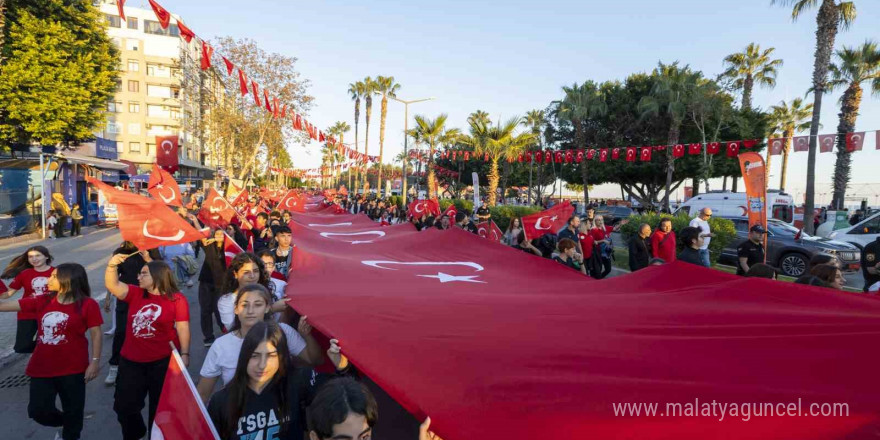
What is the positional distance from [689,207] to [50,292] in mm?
26270

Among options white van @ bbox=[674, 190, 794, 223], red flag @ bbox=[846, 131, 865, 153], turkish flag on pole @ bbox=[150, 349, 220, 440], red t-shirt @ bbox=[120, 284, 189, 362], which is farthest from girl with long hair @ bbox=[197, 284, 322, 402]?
white van @ bbox=[674, 190, 794, 223]

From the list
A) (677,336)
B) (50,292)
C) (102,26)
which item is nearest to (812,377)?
(677,336)

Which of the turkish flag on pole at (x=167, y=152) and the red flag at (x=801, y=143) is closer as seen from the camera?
the turkish flag on pole at (x=167, y=152)

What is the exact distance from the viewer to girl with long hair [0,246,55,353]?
4105 mm

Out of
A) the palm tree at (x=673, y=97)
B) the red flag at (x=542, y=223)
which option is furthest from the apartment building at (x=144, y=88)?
the red flag at (x=542, y=223)

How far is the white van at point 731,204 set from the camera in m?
22.9

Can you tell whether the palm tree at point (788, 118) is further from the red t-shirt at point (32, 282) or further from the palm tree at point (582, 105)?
the red t-shirt at point (32, 282)

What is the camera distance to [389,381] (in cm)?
254

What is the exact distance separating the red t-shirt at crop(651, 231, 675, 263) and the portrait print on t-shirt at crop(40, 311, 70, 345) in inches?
311

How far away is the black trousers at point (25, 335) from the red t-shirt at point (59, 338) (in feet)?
1.32

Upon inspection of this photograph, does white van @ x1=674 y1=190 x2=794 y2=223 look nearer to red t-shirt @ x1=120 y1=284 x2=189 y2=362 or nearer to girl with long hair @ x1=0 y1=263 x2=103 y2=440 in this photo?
red t-shirt @ x1=120 y1=284 x2=189 y2=362

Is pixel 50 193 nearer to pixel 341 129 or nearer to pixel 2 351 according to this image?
pixel 2 351

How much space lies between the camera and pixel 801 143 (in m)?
17.1

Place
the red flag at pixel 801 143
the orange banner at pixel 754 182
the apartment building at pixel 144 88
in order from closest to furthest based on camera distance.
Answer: the orange banner at pixel 754 182 < the red flag at pixel 801 143 < the apartment building at pixel 144 88
